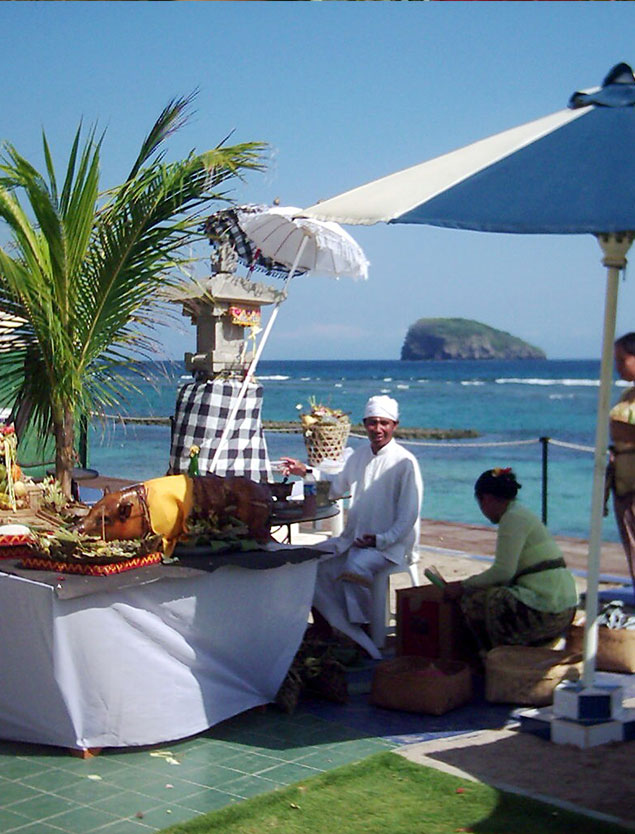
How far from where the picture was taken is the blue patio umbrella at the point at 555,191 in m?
→ 3.99

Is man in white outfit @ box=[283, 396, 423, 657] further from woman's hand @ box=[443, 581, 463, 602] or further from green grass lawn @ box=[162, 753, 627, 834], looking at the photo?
green grass lawn @ box=[162, 753, 627, 834]

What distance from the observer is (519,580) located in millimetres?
5340

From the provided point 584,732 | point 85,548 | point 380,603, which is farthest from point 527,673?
point 85,548

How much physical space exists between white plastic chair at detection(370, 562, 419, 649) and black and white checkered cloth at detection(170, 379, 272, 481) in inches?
87.1

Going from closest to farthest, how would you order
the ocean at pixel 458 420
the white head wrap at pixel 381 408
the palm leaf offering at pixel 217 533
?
the palm leaf offering at pixel 217 533 < the white head wrap at pixel 381 408 < the ocean at pixel 458 420

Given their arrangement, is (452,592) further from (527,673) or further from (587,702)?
(587,702)

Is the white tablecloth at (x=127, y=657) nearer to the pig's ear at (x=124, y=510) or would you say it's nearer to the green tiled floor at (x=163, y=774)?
the green tiled floor at (x=163, y=774)

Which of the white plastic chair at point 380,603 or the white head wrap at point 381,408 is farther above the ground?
the white head wrap at point 381,408

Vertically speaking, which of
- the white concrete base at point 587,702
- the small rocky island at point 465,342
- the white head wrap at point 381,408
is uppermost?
the small rocky island at point 465,342

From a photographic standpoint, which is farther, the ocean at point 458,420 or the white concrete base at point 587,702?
the ocean at point 458,420

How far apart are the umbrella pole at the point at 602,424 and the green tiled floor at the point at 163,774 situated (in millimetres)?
1012

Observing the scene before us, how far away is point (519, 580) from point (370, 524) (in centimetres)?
124

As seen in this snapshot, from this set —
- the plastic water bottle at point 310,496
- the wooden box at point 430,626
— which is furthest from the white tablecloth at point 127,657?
the wooden box at point 430,626

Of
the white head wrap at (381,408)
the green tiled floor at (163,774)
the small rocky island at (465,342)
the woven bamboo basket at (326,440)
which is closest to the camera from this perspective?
the green tiled floor at (163,774)
